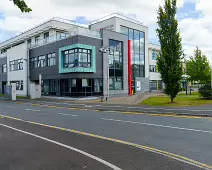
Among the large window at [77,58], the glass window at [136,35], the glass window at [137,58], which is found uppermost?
the glass window at [136,35]

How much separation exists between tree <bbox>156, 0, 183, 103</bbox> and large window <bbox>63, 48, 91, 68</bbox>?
508 inches

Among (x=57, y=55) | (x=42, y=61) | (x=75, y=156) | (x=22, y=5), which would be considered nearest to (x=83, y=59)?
(x=57, y=55)

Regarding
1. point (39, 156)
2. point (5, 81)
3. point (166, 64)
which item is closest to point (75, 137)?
point (39, 156)

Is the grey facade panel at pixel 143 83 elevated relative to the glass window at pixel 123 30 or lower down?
lower down

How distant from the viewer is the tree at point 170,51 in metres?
22.2

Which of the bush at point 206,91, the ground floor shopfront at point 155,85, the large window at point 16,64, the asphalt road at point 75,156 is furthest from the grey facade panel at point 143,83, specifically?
the asphalt road at point 75,156

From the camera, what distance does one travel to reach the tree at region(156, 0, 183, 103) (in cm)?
2217

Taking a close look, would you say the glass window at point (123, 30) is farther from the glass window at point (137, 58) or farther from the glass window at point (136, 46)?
the glass window at point (137, 58)

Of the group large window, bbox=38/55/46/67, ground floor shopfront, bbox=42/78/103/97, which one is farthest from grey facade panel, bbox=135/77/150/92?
large window, bbox=38/55/46/67

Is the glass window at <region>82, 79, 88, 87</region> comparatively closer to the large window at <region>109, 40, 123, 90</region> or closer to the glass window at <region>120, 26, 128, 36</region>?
the large window at <region>109, 40, 123, 90</region>

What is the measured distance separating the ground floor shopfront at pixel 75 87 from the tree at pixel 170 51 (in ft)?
43.2

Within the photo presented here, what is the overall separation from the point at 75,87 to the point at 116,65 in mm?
9454

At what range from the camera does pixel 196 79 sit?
120 ft

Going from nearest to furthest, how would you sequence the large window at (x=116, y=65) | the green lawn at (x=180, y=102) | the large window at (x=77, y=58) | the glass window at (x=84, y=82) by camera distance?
the green lawn at (x=180, y=102) → the large window at (x=77, y=58) → the glass window at (x=84, y=82) → the large window at (x=116, y=65)
